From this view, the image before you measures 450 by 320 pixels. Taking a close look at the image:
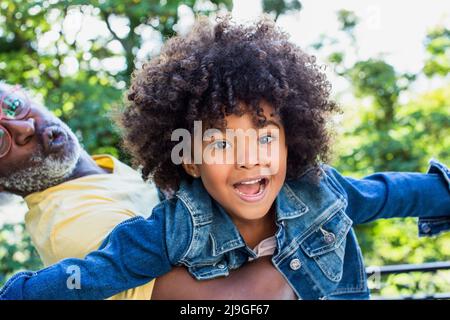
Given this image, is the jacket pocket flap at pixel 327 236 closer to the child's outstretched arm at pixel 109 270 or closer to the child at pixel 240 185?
the child at pixel 240 185

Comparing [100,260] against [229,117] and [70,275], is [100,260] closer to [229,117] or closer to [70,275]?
[70,275]

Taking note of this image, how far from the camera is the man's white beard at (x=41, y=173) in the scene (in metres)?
1.98

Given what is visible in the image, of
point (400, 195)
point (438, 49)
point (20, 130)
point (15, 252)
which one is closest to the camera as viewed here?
point (400, 195)

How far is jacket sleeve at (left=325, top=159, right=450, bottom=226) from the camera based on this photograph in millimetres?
1717

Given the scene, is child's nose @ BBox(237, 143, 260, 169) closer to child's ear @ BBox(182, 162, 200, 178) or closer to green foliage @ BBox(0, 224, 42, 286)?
child's ear @ BBox(182, 162, 200, 178)

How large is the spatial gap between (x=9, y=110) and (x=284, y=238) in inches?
41.5

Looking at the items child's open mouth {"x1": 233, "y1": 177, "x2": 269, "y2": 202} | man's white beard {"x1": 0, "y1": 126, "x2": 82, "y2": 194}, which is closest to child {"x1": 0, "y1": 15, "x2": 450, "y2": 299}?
child's open mouth {"x1": 233, "y1": 177, "x2": 269, "y2": 202}

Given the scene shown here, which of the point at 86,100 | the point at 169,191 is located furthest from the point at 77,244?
the point at 86,100

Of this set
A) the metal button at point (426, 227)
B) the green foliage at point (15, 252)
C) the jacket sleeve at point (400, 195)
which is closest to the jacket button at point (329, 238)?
the jacket sleeve at point (400, 195)

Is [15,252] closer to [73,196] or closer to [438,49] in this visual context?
[73,196]

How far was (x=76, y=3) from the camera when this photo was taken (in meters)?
3.71

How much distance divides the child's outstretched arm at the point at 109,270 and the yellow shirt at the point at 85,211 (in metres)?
0.11

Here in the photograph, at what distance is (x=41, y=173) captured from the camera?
1.98 meters

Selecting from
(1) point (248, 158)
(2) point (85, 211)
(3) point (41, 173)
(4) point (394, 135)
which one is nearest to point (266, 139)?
(1) point (248, 158)
